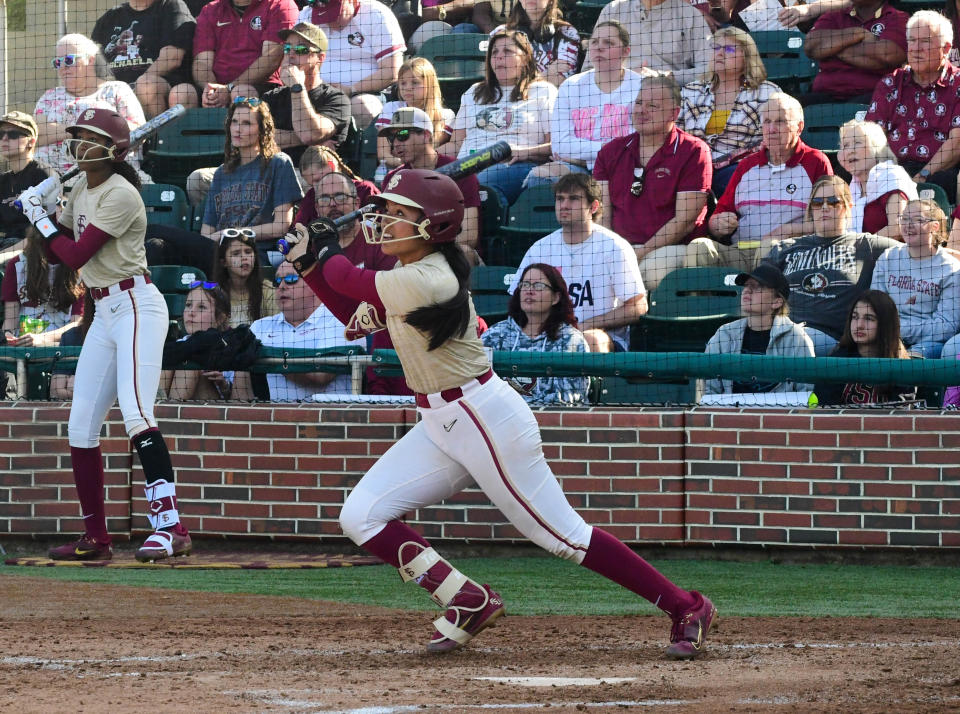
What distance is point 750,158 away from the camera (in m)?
7.80

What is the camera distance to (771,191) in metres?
7.67

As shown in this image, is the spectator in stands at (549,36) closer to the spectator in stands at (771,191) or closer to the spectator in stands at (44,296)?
the spectator in stands at (771,191)

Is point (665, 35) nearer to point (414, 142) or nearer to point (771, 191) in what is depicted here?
point (771, 191)

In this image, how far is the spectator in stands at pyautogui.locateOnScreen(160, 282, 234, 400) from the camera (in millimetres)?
7191

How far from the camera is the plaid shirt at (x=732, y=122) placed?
8.13 metres

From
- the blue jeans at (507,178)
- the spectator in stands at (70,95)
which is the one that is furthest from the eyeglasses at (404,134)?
the spectator in stands at (70,95)

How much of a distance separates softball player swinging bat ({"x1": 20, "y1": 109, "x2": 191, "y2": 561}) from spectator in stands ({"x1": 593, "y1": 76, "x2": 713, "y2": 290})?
308 centimetres

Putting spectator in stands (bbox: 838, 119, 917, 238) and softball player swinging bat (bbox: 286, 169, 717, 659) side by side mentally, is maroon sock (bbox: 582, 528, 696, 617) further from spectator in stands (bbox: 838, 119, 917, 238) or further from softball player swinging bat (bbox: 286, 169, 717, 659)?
spectator in stands (bbox: 838, 119, 917, 238)

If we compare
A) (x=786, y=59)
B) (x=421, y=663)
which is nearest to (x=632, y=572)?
(x=421, y=663)

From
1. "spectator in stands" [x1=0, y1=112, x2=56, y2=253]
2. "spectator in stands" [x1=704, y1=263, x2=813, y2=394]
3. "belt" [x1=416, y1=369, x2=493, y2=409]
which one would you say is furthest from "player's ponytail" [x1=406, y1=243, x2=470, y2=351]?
"spectator in stands" [x1=0, y1=112, x2=56, y2=253]

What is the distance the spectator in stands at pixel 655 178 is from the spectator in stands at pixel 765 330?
3.00 ft

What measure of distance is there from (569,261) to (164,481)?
283cm

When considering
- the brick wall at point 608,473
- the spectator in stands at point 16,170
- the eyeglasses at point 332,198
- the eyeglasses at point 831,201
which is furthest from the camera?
the spectator in stands at point 16,170

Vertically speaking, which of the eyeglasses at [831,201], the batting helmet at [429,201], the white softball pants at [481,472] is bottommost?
the white softball pants at [481,472]
